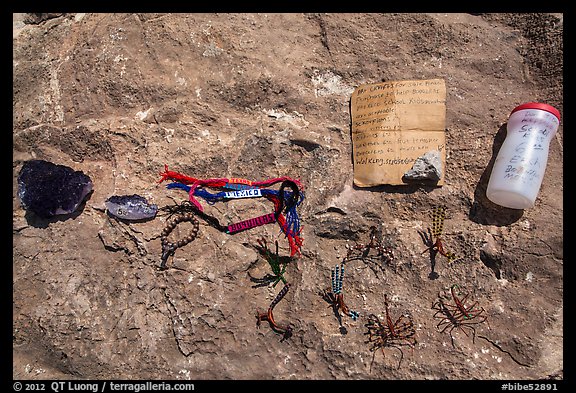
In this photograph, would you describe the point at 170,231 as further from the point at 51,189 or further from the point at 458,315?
the point at 458,315

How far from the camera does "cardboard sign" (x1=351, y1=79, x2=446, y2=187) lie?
264 cm

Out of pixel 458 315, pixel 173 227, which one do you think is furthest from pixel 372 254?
pixel 173 227

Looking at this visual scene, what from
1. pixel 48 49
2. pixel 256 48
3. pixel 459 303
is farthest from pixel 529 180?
pixel 48 49

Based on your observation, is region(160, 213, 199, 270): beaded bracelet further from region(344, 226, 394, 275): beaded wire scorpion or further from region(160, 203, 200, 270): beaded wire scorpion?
region(344, 226, 394, 275): beaded wire scorpion

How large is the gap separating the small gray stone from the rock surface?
0.31 ft

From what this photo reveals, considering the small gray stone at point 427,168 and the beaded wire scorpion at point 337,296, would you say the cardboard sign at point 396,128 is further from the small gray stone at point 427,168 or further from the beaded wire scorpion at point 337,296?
the beaded wire scorpion at point 337,296

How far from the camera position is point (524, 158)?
2.45 metres

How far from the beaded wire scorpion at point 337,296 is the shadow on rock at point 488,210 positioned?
84 centimetres

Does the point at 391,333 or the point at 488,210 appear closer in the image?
the point at 391,333

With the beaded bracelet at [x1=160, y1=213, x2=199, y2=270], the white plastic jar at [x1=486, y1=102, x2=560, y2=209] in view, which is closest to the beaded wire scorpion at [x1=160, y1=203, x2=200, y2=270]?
the beaded bracelet at [x1=160, y1=213, x2=199, y2=270]

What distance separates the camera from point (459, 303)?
2.39 metres

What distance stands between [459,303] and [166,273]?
1629mm

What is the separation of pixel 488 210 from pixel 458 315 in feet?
2.08

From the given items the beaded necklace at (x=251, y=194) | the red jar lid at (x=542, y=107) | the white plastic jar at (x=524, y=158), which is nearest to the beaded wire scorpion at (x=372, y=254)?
the beaded necklace at (x=251, y=194)
